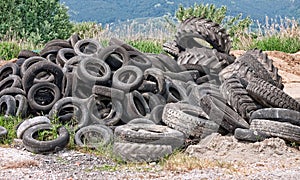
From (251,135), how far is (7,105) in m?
4.24

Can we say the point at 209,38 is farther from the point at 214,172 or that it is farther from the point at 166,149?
the point at 214,172

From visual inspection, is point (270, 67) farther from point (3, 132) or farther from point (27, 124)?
point (3, 132)

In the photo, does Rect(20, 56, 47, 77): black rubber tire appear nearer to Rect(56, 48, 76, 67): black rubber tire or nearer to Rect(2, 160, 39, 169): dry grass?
Rect(56, 48, 76, 67): black rubber tire

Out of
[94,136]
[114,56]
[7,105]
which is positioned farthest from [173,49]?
[94,136]

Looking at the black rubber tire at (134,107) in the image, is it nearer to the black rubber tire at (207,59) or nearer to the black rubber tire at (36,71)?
the black rubber tire at (36,71)

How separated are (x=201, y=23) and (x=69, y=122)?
17.1 feet

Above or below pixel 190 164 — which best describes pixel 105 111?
above

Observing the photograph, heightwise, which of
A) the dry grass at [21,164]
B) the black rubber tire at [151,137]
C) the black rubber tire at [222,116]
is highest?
the black rubber tire at [222,116]

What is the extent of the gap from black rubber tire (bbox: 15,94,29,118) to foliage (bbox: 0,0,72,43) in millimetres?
20352

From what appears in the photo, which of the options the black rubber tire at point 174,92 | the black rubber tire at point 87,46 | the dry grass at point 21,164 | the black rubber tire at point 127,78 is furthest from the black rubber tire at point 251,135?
the black rubber tire at point 87,46

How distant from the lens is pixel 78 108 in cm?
874

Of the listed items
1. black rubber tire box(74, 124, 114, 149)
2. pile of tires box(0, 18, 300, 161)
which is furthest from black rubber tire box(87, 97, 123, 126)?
black rubber tire box(74, 124, 114, 149)

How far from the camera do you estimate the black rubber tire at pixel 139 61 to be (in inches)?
386

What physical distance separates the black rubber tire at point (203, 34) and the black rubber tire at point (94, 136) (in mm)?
5148
